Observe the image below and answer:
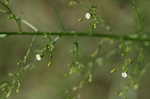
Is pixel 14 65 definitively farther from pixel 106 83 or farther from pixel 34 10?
pixel 106 83

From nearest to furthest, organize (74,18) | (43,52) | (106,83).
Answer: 1. (43,52)
2. (106,83)
3. (74,18)

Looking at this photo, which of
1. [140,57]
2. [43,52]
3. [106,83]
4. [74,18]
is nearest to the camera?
[140,57]

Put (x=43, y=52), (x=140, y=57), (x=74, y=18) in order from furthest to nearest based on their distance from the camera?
1. (x=74, y=18)
2. (x=43, y=52)
3. (x=140, y=57)

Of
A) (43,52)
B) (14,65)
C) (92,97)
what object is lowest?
(92,97)

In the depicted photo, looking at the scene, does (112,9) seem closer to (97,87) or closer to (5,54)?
(97,87)

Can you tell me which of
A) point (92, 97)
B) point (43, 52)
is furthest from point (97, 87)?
point (43, 52)

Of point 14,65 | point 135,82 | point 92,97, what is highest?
point 135,82

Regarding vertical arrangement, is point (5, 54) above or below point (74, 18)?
below

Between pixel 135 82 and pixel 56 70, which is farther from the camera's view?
pixel 56 70

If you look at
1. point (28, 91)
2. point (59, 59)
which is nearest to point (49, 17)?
point (59, 59)
